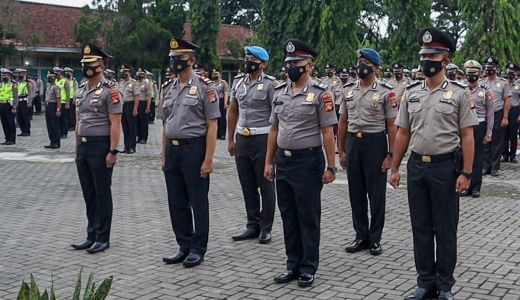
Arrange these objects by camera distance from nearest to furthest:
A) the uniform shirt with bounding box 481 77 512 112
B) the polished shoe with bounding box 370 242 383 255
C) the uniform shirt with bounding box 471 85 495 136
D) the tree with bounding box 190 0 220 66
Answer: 1. the polished shoe with bounding box 370 242 383 255
2. the uniform shirt with bounding box 471 85 495 136
3. the uniform shirt with bounding box 481 77 512 112
4. the tree with bounding box 190 0 220 66

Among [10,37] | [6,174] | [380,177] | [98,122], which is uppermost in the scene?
[10,37]

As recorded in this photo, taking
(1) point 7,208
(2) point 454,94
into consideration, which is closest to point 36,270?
(1) point 7,208

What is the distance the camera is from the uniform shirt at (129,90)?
15.4 meters

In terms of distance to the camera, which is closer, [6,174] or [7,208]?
[7,208]

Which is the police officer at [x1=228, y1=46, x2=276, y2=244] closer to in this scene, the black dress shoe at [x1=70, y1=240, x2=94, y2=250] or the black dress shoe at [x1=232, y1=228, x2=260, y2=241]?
the black dress shoe at [x1=232, y1=228, x2=260, y2=241]

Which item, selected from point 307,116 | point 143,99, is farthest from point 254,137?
point 143,99

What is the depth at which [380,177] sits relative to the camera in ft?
21.5

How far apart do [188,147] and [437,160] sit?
2312 mm

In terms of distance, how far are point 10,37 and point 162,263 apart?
22.1m

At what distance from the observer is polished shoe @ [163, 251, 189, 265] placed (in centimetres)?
623

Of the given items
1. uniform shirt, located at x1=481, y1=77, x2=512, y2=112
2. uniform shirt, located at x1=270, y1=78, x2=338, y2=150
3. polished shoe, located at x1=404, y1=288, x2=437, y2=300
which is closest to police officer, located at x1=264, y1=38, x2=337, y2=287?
uniform shirt, located at x1=270, y1=78, x2=338, y2=150

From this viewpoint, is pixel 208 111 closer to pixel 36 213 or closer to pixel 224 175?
pixel 36 213

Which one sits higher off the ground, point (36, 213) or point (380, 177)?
point (380, 177)

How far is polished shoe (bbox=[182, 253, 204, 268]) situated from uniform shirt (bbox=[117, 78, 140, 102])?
970cm
